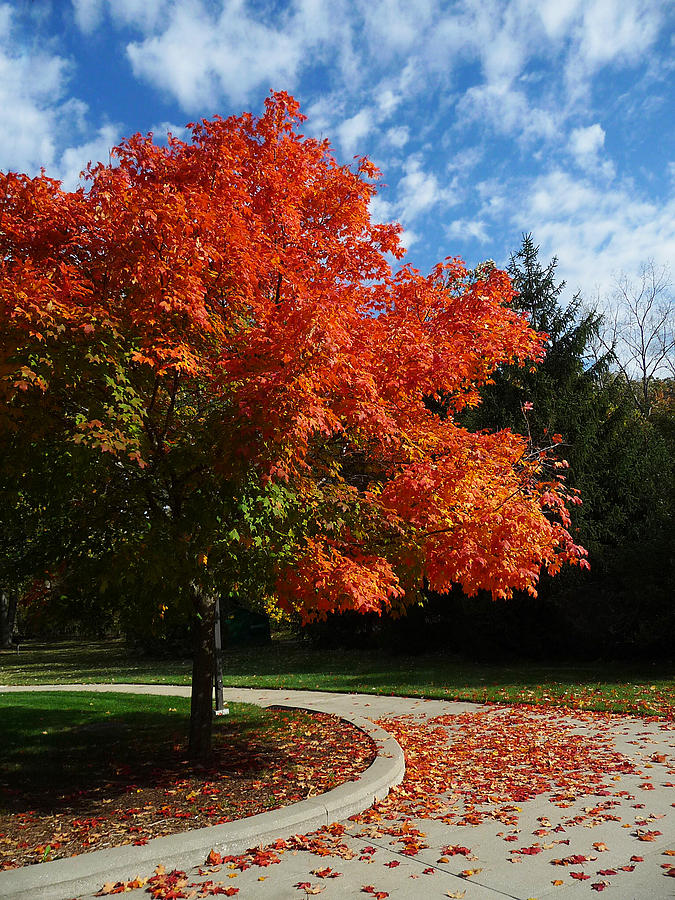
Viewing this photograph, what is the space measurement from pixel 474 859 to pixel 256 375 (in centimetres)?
393

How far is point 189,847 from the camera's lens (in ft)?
16.4

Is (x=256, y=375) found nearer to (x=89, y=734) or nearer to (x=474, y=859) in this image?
(x=474, y=859)

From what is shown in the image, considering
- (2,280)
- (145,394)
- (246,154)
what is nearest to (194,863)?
(145,394)

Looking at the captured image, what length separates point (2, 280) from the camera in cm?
550

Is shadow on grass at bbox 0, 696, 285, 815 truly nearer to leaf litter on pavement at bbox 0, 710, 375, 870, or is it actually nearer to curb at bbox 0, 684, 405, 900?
leaf litter on pavement at bbox 0, 710, 375, 870

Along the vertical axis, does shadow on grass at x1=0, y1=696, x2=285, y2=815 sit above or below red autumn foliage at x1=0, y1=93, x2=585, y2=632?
below

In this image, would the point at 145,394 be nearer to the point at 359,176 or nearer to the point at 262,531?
the point at 262,531

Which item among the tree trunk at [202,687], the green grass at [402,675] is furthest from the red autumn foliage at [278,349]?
the green grass at [402,675]

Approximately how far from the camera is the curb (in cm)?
445

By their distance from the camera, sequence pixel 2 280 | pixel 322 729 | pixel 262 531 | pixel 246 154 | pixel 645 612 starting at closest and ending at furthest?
pixel 2 280
pixel 262 531
pixel 246 154
pixel 322 729
pixel 645 612

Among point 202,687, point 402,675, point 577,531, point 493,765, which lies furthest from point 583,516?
point 202,687

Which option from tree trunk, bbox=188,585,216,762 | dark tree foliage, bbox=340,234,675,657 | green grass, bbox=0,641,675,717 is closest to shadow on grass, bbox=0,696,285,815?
tree trunk, bbox=188,585,216,762

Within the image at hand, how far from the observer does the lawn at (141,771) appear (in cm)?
588

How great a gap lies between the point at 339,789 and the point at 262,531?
2.50 meters
